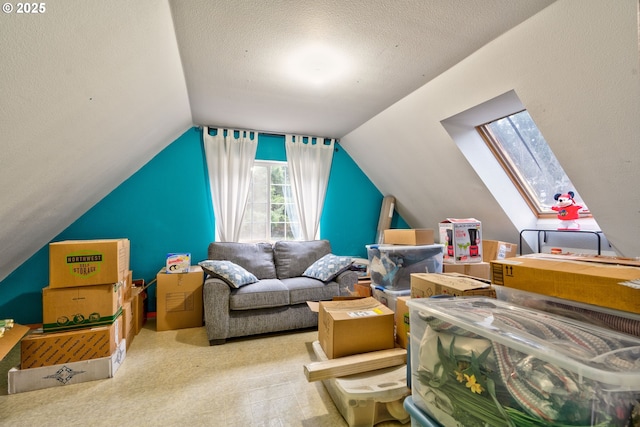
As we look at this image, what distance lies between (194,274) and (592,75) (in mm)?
3514

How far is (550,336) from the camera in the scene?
0.69 meters

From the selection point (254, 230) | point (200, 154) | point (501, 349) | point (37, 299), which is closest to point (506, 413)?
point (501, 349)

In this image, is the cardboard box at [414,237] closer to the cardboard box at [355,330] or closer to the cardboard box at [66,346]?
the cardboard box at [355,330]

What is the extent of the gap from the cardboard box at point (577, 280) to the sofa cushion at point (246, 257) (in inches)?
99.7

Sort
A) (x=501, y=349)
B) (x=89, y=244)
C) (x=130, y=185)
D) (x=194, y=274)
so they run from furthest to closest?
(x=130, y=185) → (x=194, y=274) → (x=89, y=244) → (x=501, y=349)

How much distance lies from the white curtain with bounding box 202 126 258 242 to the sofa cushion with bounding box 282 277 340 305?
108cm

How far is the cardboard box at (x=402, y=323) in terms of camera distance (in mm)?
1637

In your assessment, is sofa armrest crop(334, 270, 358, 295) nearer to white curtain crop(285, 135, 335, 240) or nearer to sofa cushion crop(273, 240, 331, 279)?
sofa cushion crop(273, 240, 331, 279)

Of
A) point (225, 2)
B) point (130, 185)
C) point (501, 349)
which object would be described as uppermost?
point (225, 2)

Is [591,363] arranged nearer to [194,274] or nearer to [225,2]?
[225,2]

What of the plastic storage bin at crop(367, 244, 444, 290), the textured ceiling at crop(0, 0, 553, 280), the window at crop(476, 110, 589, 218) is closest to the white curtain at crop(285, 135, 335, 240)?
the textured ceiling at crop(0, 0, 553, 280)

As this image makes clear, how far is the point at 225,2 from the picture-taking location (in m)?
1.47

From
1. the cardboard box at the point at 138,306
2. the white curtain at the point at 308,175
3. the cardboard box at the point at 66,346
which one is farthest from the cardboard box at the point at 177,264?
the white curtain at the point at 308,175

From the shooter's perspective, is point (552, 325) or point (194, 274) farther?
point (194, 274)
